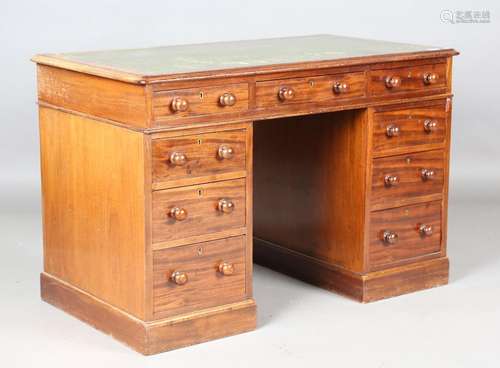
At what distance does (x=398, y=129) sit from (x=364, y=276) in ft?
2.00

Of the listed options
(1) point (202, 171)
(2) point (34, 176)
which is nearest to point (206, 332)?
(1) point (202, 171)

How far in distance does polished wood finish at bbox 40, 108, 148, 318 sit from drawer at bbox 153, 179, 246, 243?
8cm

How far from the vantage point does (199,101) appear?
4.69 m

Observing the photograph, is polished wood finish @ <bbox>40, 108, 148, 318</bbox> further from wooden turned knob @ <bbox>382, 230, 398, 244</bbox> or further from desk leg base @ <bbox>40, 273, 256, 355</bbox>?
wooden turned knob @ <bbox>382, 230, 398, 244</bbox>

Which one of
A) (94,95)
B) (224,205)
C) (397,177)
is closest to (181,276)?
(224,205)

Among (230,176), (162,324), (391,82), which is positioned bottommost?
(162,324)

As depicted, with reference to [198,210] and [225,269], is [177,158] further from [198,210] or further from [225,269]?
[225,269]

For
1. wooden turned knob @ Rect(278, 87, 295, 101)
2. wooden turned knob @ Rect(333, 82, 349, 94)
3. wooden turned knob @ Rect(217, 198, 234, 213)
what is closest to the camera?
wooden turned knob @ Rect(217, 198, 234, 213)

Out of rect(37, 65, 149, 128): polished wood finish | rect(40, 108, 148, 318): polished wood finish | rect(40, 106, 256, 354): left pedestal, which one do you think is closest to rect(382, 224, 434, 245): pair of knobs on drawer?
rect(40, 106, 256, 354): left pedestal

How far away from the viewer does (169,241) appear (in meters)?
4.72

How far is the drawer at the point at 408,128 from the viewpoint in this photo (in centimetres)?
529

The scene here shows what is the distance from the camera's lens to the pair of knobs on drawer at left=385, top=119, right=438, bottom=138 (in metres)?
5.30

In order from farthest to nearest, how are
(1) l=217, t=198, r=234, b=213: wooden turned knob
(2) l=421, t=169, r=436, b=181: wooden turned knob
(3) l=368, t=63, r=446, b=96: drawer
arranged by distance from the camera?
(2) l=421, t=169, r=436, b=181: wooden turned knob < (3) l=368, t=63, r=446, b=96: drawer < (1) l=217, t=198, r=234, b=213: wooden turned knob

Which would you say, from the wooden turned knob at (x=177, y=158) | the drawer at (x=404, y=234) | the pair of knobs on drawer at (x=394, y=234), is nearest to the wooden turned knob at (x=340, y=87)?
the drawer at (x=404, y=234)
